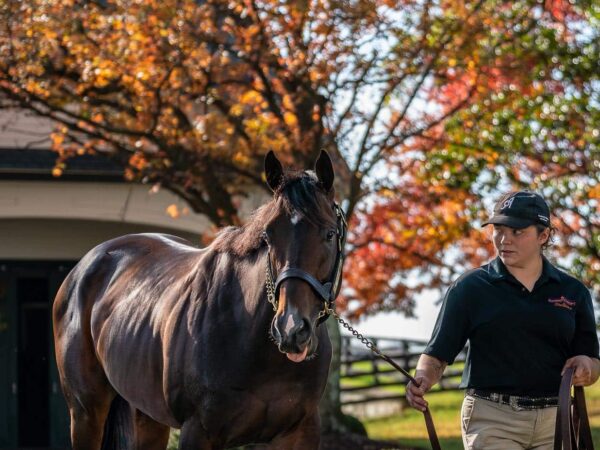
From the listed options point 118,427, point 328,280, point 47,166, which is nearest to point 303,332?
point 328,280

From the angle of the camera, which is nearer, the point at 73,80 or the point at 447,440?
the point at 73,80

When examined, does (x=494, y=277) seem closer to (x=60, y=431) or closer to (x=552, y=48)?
(x=552, y=48)

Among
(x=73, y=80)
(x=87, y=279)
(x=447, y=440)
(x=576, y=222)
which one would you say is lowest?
(x=447, y=440)

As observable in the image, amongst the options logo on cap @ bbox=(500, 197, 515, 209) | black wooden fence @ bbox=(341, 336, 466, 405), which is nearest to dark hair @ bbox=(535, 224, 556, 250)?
logo on cap @ bbox=(500, 197, 515, 209)

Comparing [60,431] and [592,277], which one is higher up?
[592,277]

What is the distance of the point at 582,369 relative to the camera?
4.98 metres

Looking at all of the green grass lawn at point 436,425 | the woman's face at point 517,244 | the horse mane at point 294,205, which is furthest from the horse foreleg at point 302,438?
the green grass lawn at point 436,425

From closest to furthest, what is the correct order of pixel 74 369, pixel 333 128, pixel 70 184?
pixel 74 369 < pixel 333 128 < pixel 70 184

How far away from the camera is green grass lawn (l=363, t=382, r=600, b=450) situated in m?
15.9

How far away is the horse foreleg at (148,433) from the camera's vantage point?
7.40 meters

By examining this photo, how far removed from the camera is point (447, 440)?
15727 millimetres

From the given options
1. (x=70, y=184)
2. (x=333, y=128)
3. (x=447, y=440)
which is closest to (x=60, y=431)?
(x=70, y=184)

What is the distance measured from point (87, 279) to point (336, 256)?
9.99ft

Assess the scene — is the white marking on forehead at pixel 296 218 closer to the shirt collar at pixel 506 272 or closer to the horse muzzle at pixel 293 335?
the horse muzzle at pixel 293 335
